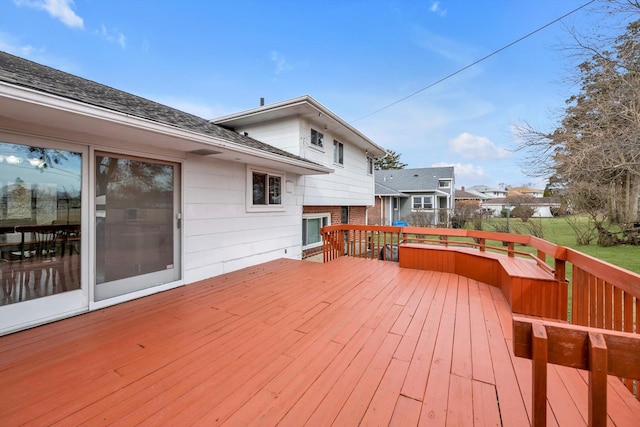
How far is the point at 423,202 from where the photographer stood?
66.5 ft

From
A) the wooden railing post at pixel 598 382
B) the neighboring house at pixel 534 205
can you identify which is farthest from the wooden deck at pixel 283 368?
the neighboring house at pixel 534 205

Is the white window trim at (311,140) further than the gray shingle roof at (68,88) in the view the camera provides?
Yes

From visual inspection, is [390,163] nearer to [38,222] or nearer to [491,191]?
[38,222]

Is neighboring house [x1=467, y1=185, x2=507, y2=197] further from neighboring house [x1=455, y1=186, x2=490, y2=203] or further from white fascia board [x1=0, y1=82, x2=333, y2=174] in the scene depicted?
white fascia board [x1=0, y1=82, x2=333, y2=174]

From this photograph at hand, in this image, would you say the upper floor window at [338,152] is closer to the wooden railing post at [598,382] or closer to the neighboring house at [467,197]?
the wooden railing post at [598,382]

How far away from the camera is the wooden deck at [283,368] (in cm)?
161

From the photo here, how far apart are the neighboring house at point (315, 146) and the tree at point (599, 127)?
5.13 m

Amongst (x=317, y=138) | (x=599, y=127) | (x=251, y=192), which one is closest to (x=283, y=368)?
(x=251, y=192)

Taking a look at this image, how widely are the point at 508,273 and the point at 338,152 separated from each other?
21.8 ft

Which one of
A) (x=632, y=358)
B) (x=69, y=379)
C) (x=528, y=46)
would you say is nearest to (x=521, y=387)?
(x=632, y=358)

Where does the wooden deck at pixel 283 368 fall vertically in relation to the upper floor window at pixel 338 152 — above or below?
A: below

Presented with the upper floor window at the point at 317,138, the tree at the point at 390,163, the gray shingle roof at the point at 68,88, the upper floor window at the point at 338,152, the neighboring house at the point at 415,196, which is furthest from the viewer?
the tree at the point at 390,163

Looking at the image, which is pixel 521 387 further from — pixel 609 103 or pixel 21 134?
pixel 609 103

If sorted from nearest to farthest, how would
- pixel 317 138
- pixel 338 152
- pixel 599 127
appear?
pixel 599 127 < pixel 317 138 < pixel 338 152
